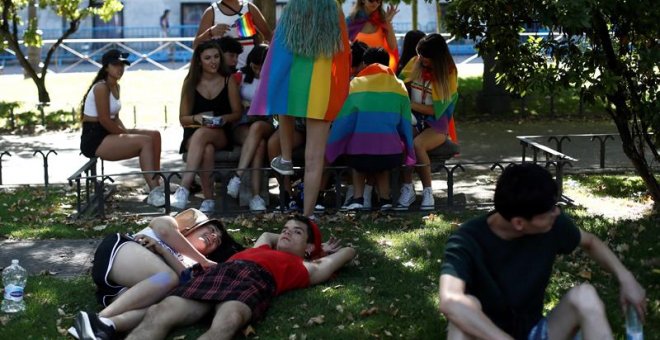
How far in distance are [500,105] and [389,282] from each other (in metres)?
11.1

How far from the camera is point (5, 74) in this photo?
32.4 metres

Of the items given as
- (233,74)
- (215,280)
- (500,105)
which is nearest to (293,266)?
(215,280)

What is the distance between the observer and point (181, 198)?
31.5ft

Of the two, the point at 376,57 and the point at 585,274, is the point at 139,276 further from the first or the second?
the point at 376,57

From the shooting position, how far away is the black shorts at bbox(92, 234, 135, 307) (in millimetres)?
6676

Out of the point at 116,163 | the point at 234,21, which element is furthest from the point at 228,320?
the point at 116,163

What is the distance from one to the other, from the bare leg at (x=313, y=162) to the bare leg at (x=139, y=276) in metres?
2.43

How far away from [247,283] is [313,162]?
2.76 m

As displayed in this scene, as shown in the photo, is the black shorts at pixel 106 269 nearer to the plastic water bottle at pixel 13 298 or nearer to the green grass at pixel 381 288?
the green grass at pixel 381 288

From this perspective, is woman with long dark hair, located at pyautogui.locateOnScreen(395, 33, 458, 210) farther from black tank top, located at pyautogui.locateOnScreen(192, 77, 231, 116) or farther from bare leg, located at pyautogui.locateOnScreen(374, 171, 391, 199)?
black tank top, located at pyautogui.locateOnScreen(192, 77, 231, 116)

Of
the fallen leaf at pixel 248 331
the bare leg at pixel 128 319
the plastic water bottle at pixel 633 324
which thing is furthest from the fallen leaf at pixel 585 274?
the bare leg at pixel 128 319

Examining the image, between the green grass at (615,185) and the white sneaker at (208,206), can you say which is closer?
the white sneaker at (208,206)

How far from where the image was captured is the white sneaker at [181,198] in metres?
9.60

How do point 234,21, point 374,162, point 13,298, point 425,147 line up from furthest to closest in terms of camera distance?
1. point 234,21
2. point 425,147
3. point 374,162
4. point 13,298
